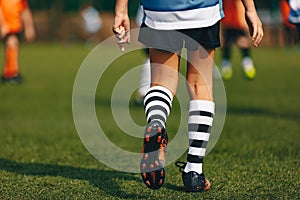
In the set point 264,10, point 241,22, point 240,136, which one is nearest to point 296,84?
point 241,22

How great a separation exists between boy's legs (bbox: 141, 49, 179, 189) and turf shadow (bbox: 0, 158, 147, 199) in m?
0.49

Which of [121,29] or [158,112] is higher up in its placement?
[121,29]

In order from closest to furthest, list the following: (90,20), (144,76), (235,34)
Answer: (144,76) < (235,34) < (90,20)

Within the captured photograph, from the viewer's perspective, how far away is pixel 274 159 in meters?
5.28

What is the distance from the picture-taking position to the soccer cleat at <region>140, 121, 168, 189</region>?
12.0 ft

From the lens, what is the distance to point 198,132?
4.10 meters

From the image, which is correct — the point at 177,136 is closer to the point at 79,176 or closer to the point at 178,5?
the point at 79,176

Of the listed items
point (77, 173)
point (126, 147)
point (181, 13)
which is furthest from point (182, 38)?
point (126, 147)

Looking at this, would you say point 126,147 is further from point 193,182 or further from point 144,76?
point 144,76

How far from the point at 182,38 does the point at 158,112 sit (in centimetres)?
43

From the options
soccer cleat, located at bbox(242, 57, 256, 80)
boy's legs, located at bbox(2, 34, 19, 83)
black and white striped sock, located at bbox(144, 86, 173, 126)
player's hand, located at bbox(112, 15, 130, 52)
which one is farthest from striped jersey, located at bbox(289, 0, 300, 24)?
boy's legs, located at bbox(2, 34, 19, 83)

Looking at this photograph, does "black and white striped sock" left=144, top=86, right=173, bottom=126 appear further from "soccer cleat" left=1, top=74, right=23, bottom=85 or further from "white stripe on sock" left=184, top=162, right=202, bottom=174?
"soccer cleat" left=1, top=74, right=23, bottom=85

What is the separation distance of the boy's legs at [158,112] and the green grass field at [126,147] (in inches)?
13.8

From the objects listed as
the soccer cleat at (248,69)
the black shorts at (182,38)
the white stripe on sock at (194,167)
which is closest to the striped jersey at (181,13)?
the black shorts at (182,38)
